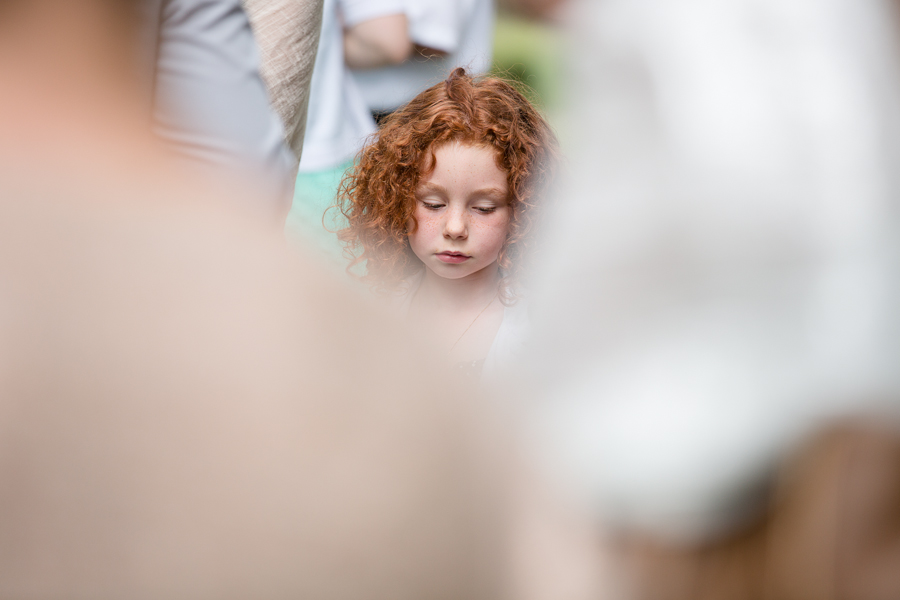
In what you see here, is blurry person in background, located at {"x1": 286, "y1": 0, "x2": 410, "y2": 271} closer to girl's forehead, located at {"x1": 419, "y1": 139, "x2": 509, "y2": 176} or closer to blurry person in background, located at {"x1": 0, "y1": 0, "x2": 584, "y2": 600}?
girl's forehead, located at {"x1": 419, "y1": 139, "x2": 509, "y2": 176}

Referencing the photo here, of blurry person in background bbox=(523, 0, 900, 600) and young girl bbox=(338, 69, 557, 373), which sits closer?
blurry person in background bbox=(523, 0, 900, 600)

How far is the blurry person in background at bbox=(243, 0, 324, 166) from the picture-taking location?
306 millimetres

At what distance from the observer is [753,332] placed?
213mm

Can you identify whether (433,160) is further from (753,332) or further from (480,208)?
(753,332)

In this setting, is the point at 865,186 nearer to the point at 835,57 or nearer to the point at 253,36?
the point at 835,57

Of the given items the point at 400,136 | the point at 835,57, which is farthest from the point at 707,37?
the point at 400,136

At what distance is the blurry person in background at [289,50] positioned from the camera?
0.31 meters

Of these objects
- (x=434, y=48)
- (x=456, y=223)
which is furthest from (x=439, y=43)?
(x=456, y=223)

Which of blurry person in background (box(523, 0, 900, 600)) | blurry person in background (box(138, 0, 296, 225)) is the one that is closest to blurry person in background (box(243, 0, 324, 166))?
blurry person in background (box(138, 0, 296, 225))

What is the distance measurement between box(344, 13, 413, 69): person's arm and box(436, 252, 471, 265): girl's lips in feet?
0.37

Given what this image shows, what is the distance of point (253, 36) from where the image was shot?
0.30 meters

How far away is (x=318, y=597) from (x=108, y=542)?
4cm

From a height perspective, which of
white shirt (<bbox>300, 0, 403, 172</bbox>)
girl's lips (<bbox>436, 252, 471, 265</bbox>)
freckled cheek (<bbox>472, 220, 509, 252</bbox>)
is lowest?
girl's lips (<bbox>436, 252, 471, 265</bbox>)

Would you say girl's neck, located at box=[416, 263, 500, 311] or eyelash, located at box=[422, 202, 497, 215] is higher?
eyelash, located at box=[422, 202, 497, 215]
